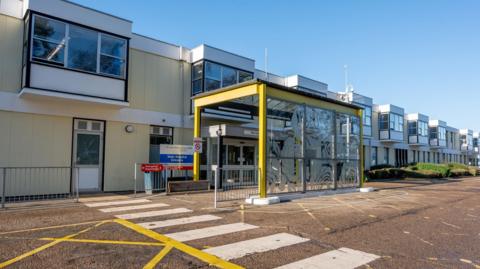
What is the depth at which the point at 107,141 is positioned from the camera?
1410 centimetres

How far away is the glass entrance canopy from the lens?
1140 cm

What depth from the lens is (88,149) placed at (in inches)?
539

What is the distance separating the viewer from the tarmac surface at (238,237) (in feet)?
16.0

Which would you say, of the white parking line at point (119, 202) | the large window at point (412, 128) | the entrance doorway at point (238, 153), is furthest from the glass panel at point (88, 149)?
the large window at point (412, 128)

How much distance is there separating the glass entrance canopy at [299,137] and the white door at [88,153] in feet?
13.9

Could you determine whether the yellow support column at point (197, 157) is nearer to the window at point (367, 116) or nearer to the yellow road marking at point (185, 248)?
the yellow road marking at point (185, 248)

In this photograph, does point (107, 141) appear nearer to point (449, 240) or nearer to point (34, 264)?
point (34, 264)

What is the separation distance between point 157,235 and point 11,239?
271 centimetres

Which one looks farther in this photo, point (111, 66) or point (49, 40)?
point (111, 66)

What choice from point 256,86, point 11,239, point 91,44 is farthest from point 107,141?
point 11,239

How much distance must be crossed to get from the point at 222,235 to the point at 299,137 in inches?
286

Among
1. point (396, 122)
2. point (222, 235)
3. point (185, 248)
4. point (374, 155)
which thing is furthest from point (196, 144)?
point (396, 122)

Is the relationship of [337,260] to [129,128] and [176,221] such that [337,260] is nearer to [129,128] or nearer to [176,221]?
[176,221]

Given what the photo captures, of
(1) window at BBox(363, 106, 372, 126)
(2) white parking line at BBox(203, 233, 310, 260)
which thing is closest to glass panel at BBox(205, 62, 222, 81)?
(2) white parking line at BBox(203, 233, 310, 260)
